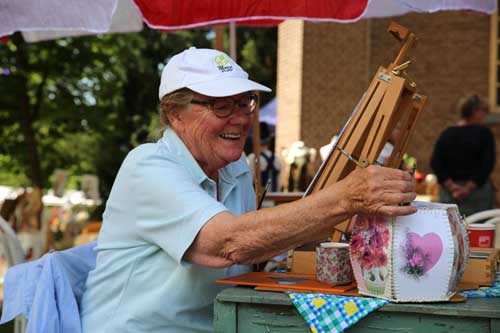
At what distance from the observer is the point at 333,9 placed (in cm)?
310

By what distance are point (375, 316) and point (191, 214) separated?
56cm

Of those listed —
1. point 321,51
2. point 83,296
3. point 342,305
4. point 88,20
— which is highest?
point 321,51

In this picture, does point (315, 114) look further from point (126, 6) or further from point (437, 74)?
point (126, 6)

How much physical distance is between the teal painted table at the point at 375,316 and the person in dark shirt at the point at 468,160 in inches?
170

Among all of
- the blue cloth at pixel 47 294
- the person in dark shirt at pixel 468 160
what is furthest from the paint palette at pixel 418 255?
the person in dark shirt at pixel 468 160

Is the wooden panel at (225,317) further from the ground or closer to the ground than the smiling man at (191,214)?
closer to the ground

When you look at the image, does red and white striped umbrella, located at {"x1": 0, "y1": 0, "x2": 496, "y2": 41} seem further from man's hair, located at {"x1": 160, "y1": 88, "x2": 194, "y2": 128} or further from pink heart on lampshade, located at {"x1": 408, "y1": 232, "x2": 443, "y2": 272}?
pink heart on lampshade, located at {"x1": 408, "y1": 232, "x2": 443, "y2": 272}

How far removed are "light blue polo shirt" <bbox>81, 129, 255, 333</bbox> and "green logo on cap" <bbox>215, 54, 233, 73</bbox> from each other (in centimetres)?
26

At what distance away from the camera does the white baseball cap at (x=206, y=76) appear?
211cm

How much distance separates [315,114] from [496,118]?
2989 millimetres

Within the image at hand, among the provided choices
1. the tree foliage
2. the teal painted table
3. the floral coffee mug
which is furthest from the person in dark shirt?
the tree foliage

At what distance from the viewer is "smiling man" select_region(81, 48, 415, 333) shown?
1.81m

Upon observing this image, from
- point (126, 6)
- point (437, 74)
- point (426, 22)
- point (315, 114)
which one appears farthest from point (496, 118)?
point (126, 6)

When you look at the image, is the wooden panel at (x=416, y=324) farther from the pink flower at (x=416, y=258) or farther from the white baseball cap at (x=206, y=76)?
the white baseball cap at (x=206, y=76)
